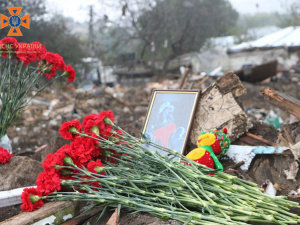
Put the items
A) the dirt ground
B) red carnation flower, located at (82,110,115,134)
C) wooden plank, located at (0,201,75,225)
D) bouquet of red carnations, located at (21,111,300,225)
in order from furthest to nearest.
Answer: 1. the dirt ground
2. red carnation flower, located at (82,110,115,134)
3. wooden plank, located at (0,201,75,225)
4. bouquet of red carnations, located at (21,111,300,225)

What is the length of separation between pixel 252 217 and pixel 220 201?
0.72ft

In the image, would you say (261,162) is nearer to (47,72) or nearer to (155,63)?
(47,72)

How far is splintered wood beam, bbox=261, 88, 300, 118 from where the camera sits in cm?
307

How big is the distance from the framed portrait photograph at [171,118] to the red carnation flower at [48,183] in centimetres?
116

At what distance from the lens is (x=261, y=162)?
3135mm

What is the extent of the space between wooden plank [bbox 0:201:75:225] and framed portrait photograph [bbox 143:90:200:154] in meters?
1.11

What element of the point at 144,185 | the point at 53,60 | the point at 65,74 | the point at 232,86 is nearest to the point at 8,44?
the point at 53,60

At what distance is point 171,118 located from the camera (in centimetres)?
349

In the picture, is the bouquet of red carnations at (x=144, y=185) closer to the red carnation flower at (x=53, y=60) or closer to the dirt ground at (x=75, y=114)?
the dirt ground at (x=75, y=114)

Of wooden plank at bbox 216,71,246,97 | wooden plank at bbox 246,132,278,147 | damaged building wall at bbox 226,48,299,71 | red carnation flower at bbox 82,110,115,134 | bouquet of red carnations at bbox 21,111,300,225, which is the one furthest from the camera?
damaged building wall at bbox 226,48,299,71

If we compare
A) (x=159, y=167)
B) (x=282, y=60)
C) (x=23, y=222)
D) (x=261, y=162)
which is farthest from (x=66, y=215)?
(x=282, y=60)

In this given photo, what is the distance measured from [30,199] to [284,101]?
2487mm

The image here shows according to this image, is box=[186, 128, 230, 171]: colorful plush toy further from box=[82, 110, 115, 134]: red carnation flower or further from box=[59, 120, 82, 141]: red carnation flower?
box=[59, 120, 82, 141]: red carnation flower

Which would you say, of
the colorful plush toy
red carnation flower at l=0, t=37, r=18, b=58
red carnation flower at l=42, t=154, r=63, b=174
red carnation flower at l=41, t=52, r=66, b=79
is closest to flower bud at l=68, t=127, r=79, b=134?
red carnation flower at l=42, t=154, r=63, b=174
